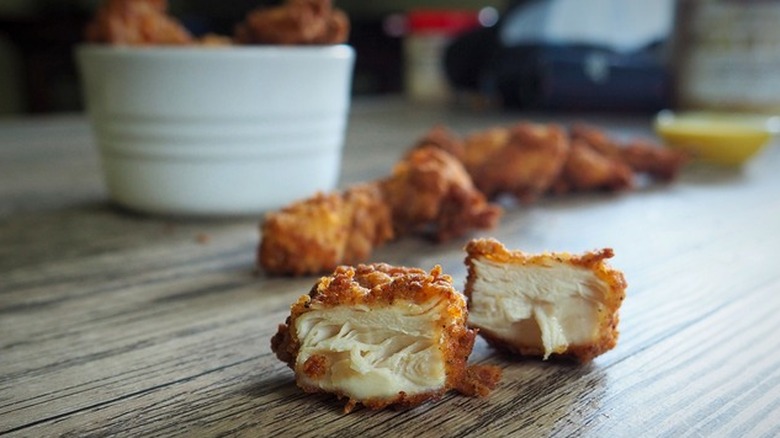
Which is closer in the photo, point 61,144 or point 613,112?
point 61,144

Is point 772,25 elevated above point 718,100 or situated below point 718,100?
above

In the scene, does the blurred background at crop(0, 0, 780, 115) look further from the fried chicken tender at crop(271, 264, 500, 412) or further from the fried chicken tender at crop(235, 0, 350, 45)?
the fried chicken tender at crop(271, 264, 500, 412)

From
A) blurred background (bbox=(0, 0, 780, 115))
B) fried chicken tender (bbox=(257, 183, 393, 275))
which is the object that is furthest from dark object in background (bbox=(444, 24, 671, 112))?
fried chicken tender (bbox=(257, 183, 393, 275))

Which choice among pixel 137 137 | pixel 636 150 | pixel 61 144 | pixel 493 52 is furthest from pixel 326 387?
pixel 493 52

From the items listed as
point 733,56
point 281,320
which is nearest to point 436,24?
point 733,56

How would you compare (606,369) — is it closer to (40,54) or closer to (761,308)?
(761,308)

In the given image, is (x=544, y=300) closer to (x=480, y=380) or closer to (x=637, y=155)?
(x=480, y=380)

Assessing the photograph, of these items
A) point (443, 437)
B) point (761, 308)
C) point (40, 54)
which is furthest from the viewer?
point (40, 54)
